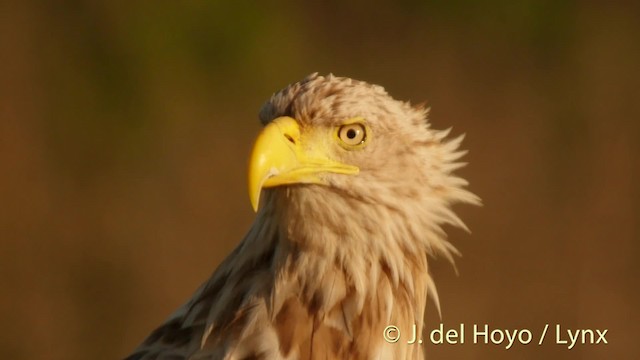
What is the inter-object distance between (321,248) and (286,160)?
0.20 meters

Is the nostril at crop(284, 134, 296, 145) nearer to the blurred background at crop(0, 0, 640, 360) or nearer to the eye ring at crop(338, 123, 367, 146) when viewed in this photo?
the eye ring at crop(338, 123, 367, 146)

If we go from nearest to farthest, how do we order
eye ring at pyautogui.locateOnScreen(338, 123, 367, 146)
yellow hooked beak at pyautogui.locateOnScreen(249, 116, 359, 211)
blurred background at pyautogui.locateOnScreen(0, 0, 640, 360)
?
yellow hooked beak at pyautogui.locateOnScreen(249, 116, 359, 211) → eye ring at pyautogui.locateOnScreen(338, 123, 367, 146) → blurred background at pyautogui.locateOnScreen(0, 0, 640, 360)

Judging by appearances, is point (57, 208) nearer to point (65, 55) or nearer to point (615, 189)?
point (65, 55)

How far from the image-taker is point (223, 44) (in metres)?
6.95

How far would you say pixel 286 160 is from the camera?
10.8ft

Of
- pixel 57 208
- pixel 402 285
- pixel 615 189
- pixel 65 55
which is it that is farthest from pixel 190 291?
pixel 402 285

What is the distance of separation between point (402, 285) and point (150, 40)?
3.65 metres

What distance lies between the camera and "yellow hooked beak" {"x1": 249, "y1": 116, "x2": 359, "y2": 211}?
3.22 m
